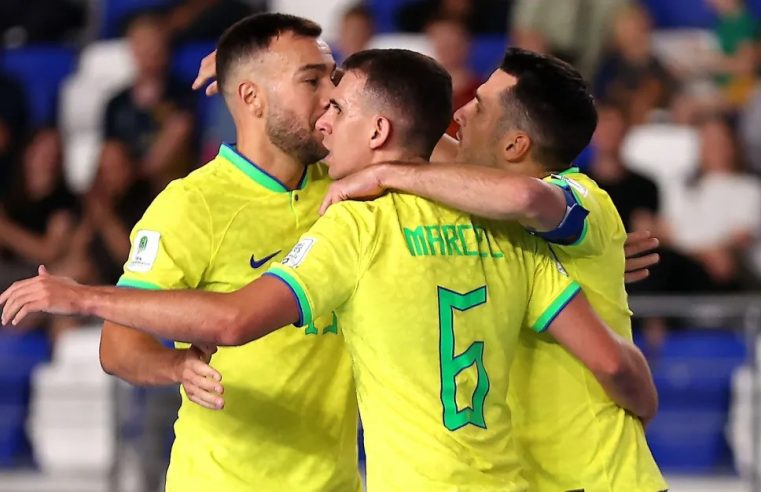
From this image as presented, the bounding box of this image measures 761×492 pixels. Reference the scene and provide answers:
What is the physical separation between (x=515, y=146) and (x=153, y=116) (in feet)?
18.1

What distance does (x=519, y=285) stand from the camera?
3221 millimetres

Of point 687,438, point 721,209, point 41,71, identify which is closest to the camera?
point 687,438

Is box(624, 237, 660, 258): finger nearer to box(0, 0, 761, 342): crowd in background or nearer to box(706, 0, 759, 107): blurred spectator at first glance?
box(0, 0, 761, 342): crowd in background

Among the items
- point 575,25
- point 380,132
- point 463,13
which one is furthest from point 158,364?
point 463,13

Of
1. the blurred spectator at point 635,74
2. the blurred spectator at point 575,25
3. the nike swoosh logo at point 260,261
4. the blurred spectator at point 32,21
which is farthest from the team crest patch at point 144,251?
the blurred spectator at point 32,21

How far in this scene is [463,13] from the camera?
30.1 ft

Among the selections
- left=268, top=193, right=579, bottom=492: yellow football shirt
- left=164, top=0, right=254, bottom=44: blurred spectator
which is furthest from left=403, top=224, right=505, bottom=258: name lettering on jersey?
left=164, top=0, right=254, bottom=44: blurred spectator

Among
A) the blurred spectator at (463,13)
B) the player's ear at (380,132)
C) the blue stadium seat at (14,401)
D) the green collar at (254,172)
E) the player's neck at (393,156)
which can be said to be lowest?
the blue stadium seat at (14,401)

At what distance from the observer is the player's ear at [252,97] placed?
12.6ft

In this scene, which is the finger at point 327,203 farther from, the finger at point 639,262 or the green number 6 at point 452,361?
the finger at point 639,262

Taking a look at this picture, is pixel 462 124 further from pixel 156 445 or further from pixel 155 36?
pixel 155 36

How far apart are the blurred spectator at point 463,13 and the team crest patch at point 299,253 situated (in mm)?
6098

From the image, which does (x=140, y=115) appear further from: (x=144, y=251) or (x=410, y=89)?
(x=410, y=89)

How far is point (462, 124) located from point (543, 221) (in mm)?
595
